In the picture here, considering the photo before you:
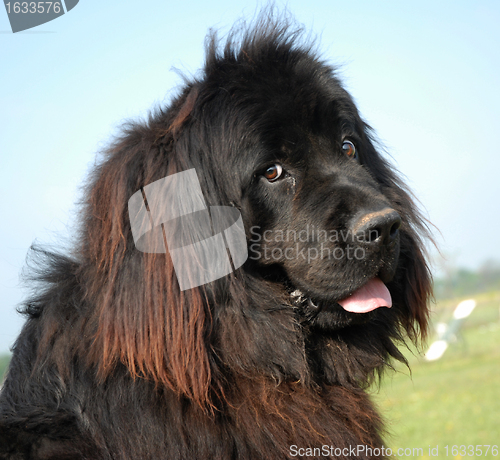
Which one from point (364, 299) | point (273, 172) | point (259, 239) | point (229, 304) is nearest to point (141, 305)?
point (229, 304)

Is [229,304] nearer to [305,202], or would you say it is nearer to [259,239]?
[259,239]

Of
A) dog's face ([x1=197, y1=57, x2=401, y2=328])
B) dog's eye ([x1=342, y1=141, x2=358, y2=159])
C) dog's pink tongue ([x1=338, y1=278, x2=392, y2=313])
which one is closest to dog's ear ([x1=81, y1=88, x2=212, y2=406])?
dog's face ([x1=197, y1=57, x2=401, y2=328])

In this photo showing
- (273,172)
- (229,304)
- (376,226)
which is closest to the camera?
(376,226)

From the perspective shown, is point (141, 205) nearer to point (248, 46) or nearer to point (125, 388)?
point (125, 388)

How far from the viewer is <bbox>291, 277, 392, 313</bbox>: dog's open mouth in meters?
2.52

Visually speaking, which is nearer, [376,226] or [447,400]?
[376,226]

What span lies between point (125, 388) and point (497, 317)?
27.5 m

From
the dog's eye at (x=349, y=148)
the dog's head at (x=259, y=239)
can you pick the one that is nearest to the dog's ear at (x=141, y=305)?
the dog's head at (x=259, y=239)

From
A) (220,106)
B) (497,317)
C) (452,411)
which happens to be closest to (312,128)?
(220,106)

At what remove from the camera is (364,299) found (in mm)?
2535

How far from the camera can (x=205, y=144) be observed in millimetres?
2639

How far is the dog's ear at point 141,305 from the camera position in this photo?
2318mm

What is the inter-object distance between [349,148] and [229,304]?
1263 millimetres

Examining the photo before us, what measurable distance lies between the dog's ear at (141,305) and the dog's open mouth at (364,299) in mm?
567
